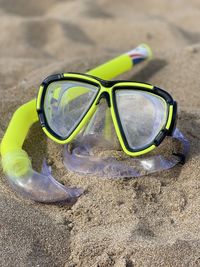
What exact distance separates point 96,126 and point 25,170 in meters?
0.45

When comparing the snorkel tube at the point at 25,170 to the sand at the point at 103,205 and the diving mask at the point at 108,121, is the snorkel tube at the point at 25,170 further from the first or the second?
the diving mask at the point at 108,121

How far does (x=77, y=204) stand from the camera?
85.7 inches

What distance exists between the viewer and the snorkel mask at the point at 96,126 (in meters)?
2.33

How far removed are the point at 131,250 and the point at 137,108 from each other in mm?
795

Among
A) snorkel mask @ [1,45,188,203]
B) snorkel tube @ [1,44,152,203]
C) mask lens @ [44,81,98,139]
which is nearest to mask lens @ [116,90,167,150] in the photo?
snorkel mask @ [1,45,188,203]

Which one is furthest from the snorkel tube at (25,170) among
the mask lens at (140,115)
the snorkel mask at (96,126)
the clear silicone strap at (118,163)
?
the mask lens at (140,115)

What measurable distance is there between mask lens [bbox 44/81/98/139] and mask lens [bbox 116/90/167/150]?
15 centimetres

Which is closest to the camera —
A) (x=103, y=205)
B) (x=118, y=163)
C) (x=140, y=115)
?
(x=103, y=205)

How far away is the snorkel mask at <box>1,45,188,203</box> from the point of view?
233 cm

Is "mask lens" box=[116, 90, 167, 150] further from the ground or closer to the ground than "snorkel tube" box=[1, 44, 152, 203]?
further from the ground

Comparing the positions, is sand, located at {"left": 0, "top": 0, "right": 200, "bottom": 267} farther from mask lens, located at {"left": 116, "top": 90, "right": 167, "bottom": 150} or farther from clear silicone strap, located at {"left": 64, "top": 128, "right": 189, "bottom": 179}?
mask lens, located at {"left": 116, "top": 90, "right": 167, "bottom": 150}

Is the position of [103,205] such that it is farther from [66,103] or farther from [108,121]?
[66,103]

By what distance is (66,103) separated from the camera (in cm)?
261

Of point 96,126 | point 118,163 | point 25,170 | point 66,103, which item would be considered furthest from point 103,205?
point 66,103
